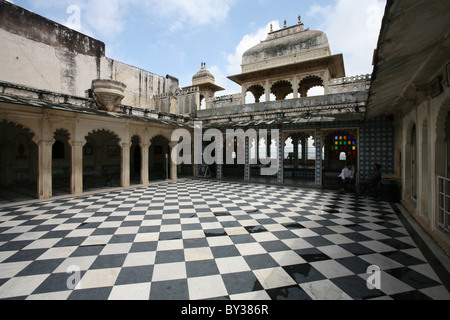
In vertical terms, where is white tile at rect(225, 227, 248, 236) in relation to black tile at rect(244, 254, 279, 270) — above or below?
above

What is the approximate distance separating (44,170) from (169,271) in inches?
301

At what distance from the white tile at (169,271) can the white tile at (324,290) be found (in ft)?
5.12

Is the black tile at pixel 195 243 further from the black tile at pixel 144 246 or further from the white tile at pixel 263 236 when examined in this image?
the white tile at pixel 263 236

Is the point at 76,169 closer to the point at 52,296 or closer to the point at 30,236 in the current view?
the point at 30,236

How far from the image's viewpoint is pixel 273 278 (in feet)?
9.36

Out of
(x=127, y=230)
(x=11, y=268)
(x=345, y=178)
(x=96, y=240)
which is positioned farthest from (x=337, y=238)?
(x=345, y=178)

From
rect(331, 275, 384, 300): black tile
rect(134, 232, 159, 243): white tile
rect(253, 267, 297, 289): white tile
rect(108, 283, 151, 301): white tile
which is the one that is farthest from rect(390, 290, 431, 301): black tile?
rect(134, 232, 159, 243): white tile

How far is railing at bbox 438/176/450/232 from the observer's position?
154 inches

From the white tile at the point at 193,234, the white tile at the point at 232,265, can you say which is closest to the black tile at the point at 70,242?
the white tile at the point at 193,234

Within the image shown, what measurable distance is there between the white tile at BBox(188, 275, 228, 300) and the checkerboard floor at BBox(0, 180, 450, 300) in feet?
0.04

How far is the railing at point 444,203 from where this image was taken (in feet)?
12.9

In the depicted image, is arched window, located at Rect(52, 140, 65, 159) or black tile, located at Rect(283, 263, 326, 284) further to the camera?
arched window, located at Rect(52, 140, 65, 159)

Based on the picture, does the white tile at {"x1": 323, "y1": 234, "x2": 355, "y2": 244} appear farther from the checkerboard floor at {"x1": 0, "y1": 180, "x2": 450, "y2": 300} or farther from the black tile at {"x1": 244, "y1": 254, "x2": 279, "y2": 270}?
the black tile at {"x1": 244, "y1": 254, "x2": 279, "y2": 270}

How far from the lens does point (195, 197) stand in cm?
819
